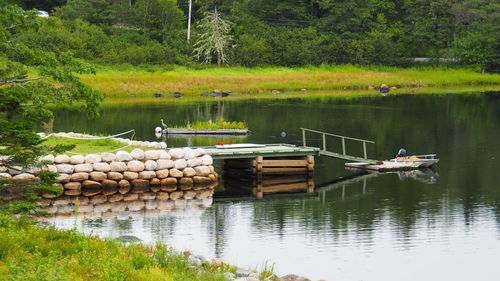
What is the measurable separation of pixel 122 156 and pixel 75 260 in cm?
1660

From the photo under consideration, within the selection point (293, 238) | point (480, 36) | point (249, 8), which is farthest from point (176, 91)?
point (293, 238)

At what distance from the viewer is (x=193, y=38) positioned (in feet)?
318

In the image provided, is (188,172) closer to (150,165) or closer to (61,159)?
(150,165)

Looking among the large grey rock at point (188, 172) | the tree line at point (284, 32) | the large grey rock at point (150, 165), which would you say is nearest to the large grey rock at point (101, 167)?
the large grey rock at point (150, 165)

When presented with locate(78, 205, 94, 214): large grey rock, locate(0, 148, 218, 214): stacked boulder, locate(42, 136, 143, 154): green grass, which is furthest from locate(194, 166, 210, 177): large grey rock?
locate(78, 205, 94, 214): large grey rock

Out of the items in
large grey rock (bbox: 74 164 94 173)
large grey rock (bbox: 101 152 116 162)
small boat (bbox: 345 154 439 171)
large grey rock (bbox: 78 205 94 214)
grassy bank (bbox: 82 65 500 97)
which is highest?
grassy bank (bbox: 82 65 500 97)

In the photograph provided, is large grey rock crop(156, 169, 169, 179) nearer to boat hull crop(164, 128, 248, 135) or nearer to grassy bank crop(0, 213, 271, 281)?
grassy bank crop(0, 213, 271, 281)

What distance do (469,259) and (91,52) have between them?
70.5m

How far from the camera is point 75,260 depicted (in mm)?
15328

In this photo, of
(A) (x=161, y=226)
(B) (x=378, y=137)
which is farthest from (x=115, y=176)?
(B) (x=378, y=137)

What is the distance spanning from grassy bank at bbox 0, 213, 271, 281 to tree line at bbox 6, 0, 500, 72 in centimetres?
7222

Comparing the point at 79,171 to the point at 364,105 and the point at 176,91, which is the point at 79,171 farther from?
the point at 176,91

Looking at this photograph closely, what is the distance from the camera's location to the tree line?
93.8 meters

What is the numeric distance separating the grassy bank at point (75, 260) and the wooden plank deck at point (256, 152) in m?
16.2
